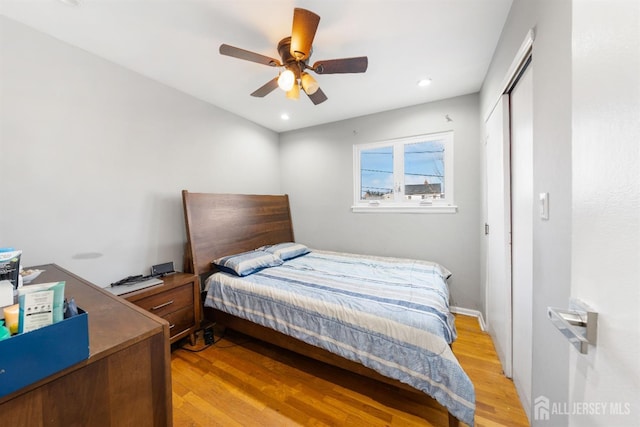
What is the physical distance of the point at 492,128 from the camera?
6.84 ft

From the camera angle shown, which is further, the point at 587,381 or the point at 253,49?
the point at 253,49

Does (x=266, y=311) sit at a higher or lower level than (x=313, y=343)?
higher

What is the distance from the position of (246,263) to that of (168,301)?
2.43 feet

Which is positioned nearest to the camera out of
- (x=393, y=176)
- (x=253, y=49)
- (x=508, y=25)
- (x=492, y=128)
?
(x=508, y=25)

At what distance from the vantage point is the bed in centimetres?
140

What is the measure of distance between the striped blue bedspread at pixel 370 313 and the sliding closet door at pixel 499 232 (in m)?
0.43

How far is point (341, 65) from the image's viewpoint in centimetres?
167

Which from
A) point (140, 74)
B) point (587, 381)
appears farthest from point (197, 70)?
point (587, 381)

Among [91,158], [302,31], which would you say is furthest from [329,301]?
[91,158]

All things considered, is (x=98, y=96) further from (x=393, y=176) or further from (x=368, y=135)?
(x=393, y=176)

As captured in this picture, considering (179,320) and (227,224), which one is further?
(227,224)

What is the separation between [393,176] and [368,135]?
69cm

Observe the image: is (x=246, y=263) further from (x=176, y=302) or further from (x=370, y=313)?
(x=370, y=313)

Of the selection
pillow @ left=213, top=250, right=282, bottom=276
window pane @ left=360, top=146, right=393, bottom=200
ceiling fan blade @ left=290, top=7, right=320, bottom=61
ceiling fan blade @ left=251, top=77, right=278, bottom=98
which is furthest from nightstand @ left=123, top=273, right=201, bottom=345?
window pane @ left=360, top=146, right=393, bottom=200
